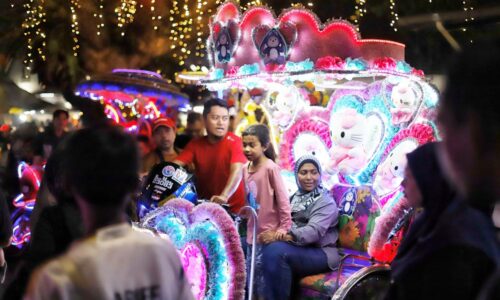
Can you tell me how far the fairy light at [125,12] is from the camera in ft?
60.5

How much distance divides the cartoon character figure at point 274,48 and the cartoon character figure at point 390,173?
1462 millimetres

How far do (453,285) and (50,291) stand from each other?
1.29 m

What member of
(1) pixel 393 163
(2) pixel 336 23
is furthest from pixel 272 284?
(2) pixel 336 23

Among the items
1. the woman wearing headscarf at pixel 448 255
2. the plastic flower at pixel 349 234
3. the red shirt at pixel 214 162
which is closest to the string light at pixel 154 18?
the red shirt at pixel 214 162

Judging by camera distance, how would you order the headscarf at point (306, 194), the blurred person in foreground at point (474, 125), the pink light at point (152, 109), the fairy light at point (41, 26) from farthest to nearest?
the fairy light at point (41, 26) < the pink light at point (152, 109) < the headscarf at point (306, 194) < the blurred person in foreground at point (474, 125)

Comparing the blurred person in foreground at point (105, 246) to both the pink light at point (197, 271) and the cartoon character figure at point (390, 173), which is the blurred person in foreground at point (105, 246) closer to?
the pink light at point (197, 271)

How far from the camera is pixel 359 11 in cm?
1800

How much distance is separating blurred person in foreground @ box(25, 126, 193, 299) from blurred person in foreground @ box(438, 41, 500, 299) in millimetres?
1173

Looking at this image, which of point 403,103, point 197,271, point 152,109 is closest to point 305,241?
point 197,271

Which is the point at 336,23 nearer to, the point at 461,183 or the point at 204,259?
the point at 204,259

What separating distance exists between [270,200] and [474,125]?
5322 millimetres

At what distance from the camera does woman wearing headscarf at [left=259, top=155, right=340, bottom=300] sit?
6.94 metres

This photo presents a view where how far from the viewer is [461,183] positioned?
72.7 inches

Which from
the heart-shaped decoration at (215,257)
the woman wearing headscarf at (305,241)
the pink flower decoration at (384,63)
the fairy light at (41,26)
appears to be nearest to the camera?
the heart-shaped decoration at (215,257)
